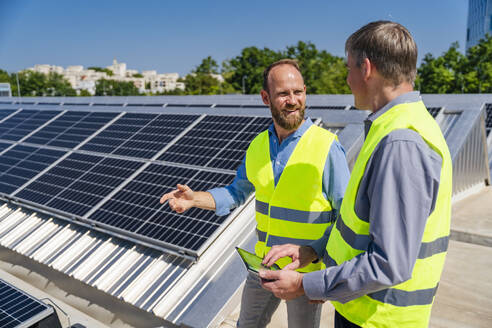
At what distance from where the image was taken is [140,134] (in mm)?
7523

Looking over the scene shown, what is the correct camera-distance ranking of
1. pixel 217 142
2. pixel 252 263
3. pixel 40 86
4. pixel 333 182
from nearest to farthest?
pixel 252 263, pixel 333 182, pixel 217 142, pixel 40 86

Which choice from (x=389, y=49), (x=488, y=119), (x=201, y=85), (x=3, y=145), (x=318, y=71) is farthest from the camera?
(x=201, y=85)

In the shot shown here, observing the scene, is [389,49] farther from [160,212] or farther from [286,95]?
[160,212]

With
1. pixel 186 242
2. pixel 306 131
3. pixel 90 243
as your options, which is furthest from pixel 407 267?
pixel 90 243

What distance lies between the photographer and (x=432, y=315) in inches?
173

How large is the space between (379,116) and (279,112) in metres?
1.20

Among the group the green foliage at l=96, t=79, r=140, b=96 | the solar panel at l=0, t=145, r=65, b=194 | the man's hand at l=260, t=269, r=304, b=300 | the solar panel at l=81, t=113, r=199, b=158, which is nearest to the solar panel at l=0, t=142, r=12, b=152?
the solar panel at l=0, t=145, r=65, b=194

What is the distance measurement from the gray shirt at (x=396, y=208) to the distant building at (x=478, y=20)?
4918 inches

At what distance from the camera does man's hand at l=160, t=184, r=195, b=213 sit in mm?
3193

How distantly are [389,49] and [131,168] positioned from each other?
17.7 feet

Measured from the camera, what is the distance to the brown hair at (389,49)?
1793 mm

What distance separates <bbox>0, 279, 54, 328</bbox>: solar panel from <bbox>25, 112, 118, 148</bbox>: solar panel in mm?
4426

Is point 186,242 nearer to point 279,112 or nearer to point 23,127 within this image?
point 279,112

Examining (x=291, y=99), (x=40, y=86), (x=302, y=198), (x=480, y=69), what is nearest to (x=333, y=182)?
(x=302, y=198)
